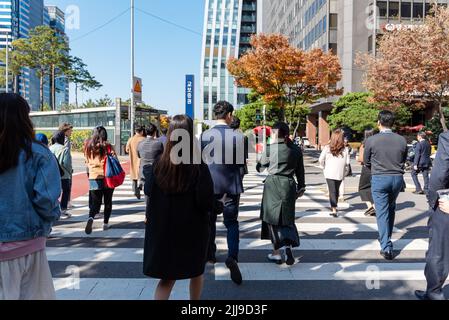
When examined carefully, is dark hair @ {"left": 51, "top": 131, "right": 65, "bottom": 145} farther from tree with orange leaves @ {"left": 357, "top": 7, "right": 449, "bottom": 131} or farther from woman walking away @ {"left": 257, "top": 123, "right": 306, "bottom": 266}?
tree with orange leaves @ {"left": 357, "top": 7, "right": 449, "bottom": 131}

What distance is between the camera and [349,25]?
116 ft

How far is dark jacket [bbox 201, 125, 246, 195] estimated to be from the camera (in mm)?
4273

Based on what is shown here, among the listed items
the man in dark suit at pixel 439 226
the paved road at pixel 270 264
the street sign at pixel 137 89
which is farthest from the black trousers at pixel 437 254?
the street sign at pixel 137 89

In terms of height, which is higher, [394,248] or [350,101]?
[350,101]

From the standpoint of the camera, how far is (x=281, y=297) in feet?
12.2

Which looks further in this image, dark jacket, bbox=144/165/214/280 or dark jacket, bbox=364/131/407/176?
dark jacket, bbox=364/131/407/176

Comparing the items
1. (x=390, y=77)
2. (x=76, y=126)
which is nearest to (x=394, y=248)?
(x=390, y=77)

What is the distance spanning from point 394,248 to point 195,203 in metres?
3.84

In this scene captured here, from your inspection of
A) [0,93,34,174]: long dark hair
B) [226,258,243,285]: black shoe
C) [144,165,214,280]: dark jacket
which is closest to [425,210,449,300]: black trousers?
[226,258,243,285]: black shoe

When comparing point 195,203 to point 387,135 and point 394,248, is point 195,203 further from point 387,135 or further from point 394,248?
point 394,248

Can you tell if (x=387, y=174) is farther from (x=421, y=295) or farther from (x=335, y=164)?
(x=335, y=164)

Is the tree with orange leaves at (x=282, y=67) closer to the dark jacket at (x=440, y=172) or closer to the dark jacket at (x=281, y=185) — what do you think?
the dark jacket at (x=281, y=185)
